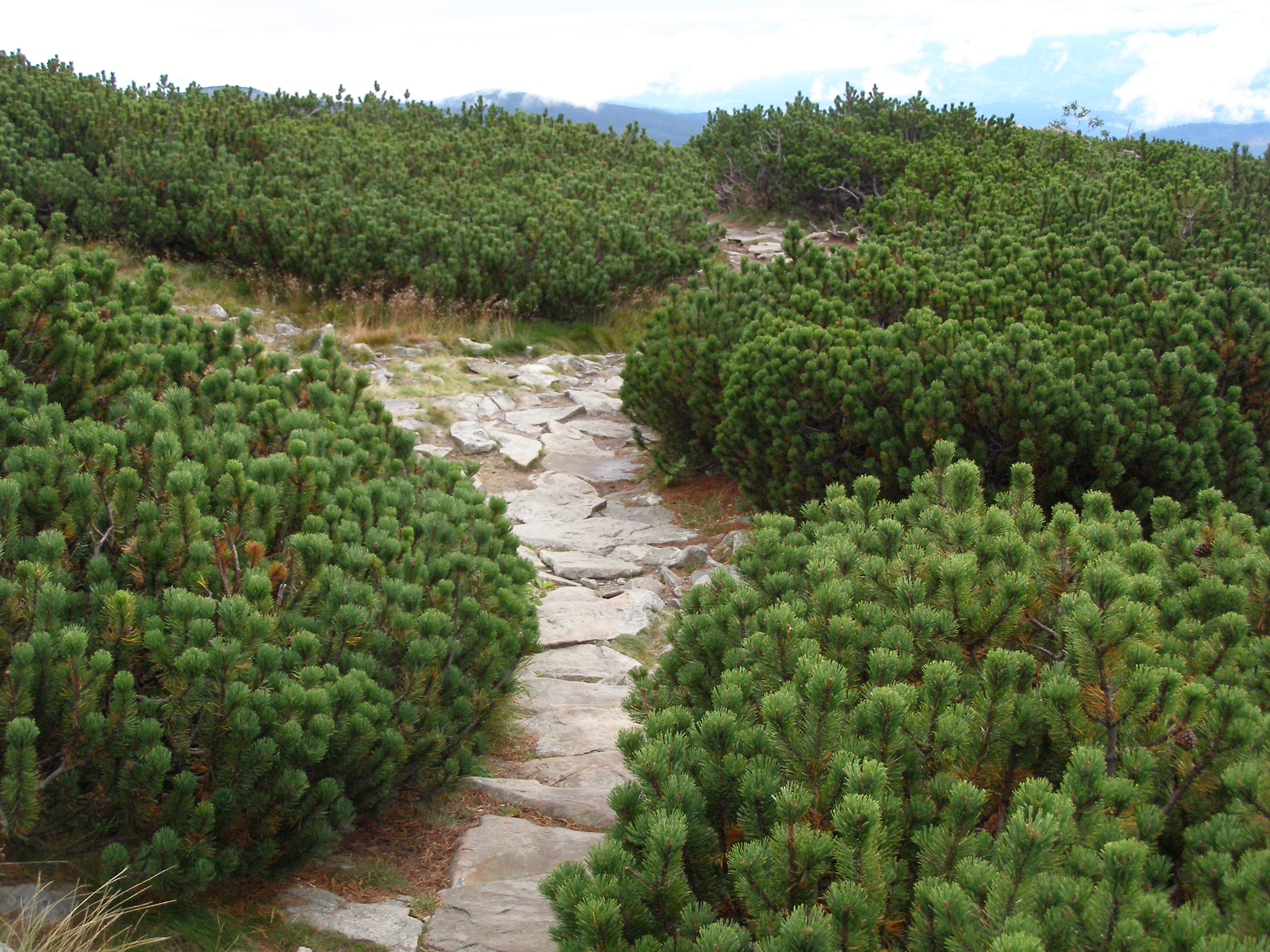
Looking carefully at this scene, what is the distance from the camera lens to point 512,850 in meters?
3.36

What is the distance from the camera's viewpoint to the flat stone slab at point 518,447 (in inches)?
334

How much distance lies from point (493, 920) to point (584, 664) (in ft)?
6.94

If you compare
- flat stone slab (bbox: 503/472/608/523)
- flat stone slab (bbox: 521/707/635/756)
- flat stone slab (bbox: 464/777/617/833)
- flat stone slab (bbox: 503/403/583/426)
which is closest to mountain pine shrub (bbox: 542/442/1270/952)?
flat stone slab (bbox: 464/777/617/833)

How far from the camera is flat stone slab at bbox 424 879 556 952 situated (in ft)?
9.29

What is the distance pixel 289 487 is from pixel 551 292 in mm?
8748

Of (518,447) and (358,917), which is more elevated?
(518,447)

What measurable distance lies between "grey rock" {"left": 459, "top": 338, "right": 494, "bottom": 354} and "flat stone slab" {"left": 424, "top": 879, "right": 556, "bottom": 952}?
8.85m

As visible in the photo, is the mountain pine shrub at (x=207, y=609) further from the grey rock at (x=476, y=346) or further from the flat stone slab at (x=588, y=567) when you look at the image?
the grey rock at (x=476, y=346)

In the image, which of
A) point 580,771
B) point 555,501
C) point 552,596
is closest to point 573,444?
point 555,501

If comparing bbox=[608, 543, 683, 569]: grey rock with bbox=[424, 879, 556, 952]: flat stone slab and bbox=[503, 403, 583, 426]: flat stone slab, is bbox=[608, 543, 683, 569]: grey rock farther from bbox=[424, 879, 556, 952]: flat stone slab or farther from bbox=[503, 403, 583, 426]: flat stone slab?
bbox=[424, 879, 556, 952]: flat stone slab

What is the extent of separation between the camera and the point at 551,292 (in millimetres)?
12047

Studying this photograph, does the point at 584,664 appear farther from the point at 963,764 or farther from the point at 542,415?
the point at 542,415

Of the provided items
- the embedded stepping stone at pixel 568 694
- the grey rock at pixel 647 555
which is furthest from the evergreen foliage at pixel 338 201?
the embedded stepping stone at pixel 568 694

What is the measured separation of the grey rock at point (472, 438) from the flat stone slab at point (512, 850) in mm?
5293
